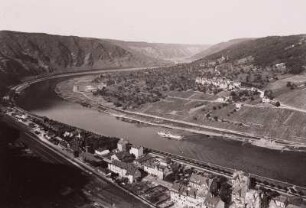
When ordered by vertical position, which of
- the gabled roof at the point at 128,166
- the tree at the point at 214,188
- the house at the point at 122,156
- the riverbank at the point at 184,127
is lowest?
→ the riverbank at the point at 184,127

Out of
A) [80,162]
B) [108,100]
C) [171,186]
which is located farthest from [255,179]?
[108,100]

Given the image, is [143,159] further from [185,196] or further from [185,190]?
[185,196]

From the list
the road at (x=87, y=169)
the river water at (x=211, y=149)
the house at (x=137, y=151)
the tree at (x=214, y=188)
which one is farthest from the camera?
the house at (x=137, y=151)

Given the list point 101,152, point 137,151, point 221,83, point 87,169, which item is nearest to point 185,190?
point 137,151

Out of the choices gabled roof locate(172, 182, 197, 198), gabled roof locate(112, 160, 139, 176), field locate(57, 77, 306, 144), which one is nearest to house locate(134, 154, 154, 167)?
gabled roof locate(112, 160, 139, 176)

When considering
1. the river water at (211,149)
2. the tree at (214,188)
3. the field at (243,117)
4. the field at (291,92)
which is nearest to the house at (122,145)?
the river water at (211,149)

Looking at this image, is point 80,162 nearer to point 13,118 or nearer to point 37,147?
point 37,147

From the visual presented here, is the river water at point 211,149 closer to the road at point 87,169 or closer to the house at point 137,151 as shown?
the house at point 137,151
